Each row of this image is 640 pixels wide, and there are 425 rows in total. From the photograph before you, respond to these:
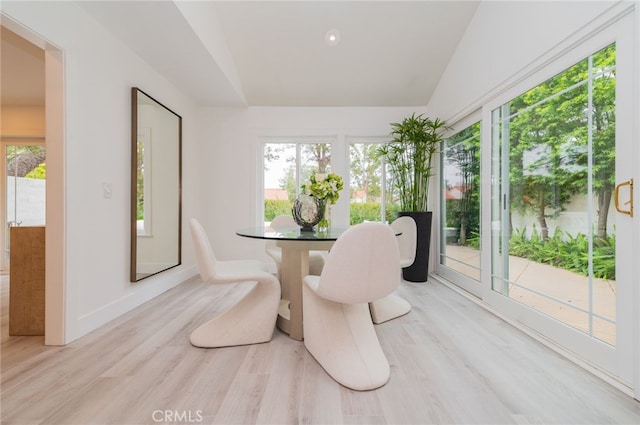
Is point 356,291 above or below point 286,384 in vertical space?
above

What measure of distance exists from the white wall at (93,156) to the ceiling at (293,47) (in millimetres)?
241

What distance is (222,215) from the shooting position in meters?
4.33

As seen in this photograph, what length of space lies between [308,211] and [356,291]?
38.0 inches

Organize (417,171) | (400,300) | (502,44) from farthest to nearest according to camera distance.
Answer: (417,171) → (400,300) → (502,44)

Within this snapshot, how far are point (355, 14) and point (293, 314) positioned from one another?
10.0 ft

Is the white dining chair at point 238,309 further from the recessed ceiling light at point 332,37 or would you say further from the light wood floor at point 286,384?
the recessed ceiling light at point 332,37

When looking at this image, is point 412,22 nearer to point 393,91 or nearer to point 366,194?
point 393,91

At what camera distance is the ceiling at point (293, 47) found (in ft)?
8.16

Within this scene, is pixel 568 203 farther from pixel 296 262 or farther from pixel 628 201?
pixel 296 262

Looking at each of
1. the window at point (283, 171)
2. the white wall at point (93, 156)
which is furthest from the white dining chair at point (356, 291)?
the window at point (283, 171)

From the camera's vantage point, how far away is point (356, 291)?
1.60 meters

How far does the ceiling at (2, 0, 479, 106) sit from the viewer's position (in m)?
2.49

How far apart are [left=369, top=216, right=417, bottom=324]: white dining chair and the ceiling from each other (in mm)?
2052

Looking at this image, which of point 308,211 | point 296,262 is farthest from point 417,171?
point 296,262
